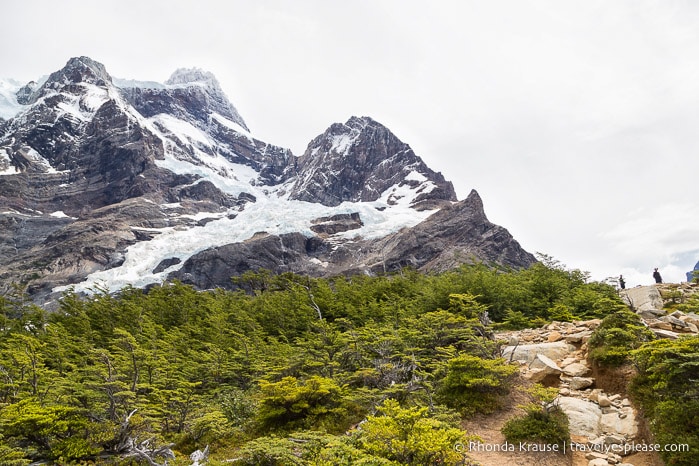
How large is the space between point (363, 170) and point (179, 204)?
249 feet

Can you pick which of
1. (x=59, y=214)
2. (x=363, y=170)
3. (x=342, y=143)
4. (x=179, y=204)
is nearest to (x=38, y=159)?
(x=59, y=214)

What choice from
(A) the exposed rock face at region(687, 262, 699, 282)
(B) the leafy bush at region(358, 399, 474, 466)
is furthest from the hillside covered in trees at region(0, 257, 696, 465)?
(A) the exposed rock face at region(687, 262, 699, 282)

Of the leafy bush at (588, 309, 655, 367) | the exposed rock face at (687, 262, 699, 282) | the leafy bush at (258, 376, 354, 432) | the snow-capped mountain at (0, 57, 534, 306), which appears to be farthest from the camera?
the snow-capped mountain at (0, 57, 534, 306)

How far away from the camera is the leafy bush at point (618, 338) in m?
8.48

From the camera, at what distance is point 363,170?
164 m

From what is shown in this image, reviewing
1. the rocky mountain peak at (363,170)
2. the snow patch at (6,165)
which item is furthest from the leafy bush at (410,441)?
the snow patch at (6,165)

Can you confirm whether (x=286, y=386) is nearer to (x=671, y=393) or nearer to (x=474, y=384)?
(x=474, y=384)

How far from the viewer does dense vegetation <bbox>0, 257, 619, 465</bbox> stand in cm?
656

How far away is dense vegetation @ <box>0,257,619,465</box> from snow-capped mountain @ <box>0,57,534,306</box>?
45.5 meters

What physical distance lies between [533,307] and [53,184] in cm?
17617

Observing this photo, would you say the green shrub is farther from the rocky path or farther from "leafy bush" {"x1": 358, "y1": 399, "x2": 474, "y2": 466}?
"leafy bush" {"x1": 358, "y1": 399, "x2": 474, "y2": 466}

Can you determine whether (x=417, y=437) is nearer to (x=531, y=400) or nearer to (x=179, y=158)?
(x=531, y=400)

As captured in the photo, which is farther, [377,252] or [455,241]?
[377,252]

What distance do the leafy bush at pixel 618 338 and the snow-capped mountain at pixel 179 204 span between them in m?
52.2
